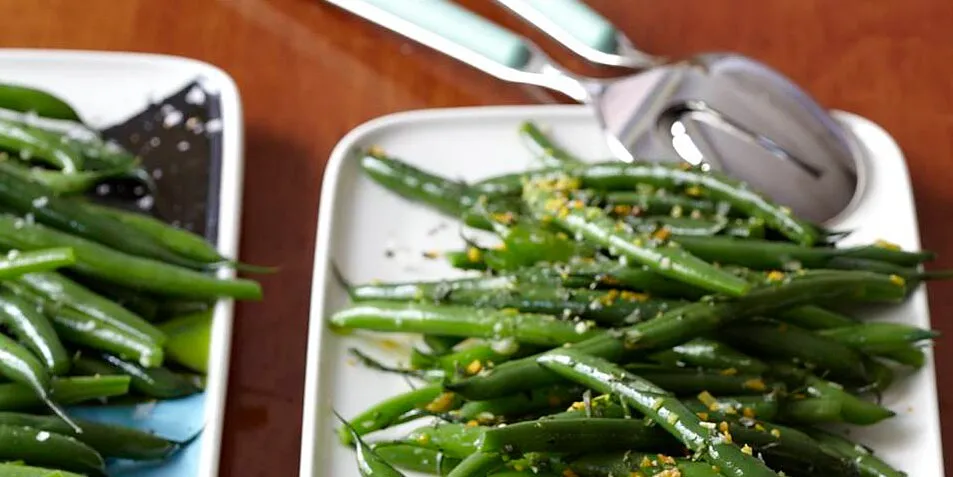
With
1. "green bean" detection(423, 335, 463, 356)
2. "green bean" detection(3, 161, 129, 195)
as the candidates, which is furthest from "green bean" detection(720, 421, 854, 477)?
"green bean" detection(3, 161, 129, 195)

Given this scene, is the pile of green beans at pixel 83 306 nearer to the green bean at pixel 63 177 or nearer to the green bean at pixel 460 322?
the green bean at pixel 63 177

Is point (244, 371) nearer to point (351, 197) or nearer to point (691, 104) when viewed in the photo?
point (351, 197)

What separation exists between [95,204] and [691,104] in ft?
3.56

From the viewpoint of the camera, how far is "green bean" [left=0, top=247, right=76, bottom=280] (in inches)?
58.6

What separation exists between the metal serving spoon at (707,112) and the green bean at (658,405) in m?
0.58

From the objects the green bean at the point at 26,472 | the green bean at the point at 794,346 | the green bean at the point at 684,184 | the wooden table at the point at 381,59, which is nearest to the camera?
the green bean at the point at 26,472

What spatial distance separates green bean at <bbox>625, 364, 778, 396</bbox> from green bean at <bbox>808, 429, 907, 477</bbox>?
0.34ft

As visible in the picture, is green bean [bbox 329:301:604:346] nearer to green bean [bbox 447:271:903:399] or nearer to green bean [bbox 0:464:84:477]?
green bean [bbox 447:271:903:399]

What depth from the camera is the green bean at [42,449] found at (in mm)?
1343

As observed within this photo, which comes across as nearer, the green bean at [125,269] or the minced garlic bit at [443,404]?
the minced garlic bit at [443,404]

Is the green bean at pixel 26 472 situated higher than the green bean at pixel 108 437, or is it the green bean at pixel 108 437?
the green bean at pixel 108 437

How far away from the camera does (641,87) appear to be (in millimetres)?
1910

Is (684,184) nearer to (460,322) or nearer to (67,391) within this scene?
(460,322)

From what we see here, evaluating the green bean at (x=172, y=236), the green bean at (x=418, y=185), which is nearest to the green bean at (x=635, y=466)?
the green bean at (x=418, y=185)
